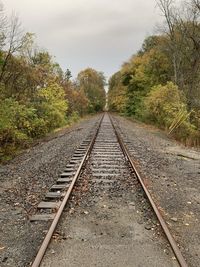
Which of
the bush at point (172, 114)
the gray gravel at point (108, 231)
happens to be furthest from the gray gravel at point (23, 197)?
the bush at point (172, 114)

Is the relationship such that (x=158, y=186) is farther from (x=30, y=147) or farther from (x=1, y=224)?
(x=30, y=147)

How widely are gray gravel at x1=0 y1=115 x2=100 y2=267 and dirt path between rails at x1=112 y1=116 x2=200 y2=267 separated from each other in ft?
7.71

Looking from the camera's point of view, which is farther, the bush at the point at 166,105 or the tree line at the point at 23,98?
the bush at the point at 166,105

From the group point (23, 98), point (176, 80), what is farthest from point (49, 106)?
point (176, 80)

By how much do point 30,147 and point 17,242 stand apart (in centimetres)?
1212

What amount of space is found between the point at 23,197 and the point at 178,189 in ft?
12.4

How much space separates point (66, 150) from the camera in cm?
1559

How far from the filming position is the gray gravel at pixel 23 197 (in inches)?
219

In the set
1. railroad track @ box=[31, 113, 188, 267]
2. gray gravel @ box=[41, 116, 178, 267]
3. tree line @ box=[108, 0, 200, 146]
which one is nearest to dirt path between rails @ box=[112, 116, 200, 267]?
railroad track @ box=[31, 113, 188, 267]

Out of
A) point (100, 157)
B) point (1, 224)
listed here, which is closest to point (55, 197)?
point (1, 224)

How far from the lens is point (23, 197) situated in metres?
8.33

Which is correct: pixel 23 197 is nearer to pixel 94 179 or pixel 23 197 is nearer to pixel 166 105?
pixel 94 179

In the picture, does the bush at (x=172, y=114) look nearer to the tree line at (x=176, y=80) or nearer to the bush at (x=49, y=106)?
the tree line at (x=176, y=80)

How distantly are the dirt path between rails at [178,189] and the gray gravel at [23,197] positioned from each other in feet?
7.71
